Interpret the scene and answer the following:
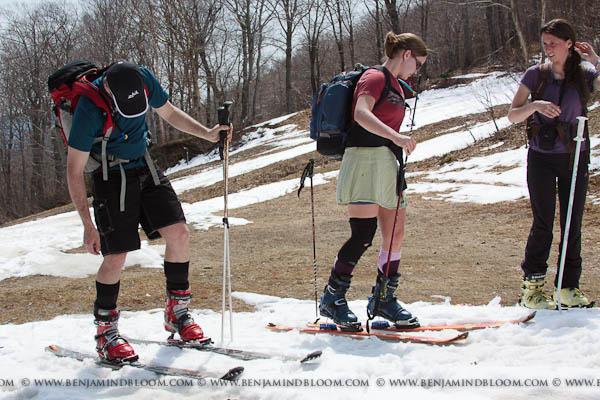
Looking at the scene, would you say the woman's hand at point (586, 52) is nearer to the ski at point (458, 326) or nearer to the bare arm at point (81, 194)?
the ski at point (458, 326)

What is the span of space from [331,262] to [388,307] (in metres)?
3.28

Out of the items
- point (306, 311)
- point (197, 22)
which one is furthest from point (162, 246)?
point (197, 22)

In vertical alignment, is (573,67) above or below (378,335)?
above

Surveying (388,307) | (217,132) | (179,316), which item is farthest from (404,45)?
(179,316)

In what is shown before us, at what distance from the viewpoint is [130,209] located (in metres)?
3.43

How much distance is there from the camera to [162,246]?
8695 millimetres


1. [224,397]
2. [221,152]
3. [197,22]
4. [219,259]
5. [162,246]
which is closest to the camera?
[224,397]

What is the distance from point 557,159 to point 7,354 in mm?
4289

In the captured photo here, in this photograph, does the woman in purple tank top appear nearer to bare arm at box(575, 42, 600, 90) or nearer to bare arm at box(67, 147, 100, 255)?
bare arm at box(575, 42, 600, 90)

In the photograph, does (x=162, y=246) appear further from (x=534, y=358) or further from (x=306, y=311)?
(x=534, y=358)

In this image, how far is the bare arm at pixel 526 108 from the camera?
3596 mm

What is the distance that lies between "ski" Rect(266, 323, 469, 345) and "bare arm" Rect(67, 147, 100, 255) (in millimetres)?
1546

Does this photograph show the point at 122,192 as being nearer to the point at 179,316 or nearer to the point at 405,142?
the point at 179,316

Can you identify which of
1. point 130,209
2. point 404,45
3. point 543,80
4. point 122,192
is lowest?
point 130,209
